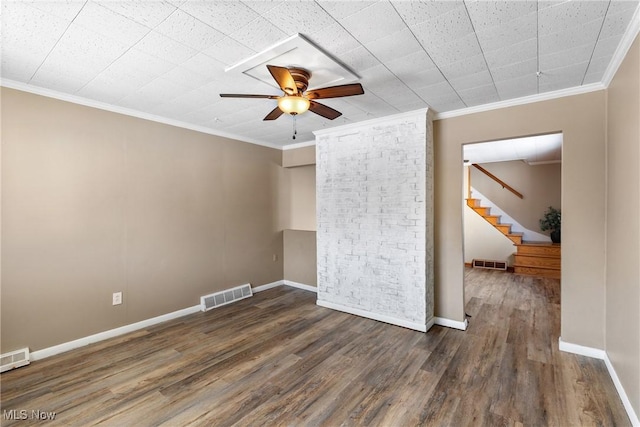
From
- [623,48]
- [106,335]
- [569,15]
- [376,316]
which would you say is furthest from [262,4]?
[106,335]

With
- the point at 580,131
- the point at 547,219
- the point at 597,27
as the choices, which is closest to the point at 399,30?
the point at 597,27

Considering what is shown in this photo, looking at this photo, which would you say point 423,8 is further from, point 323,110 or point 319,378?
point 319,378

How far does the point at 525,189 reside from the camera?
6953 mm

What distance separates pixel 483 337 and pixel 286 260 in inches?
130

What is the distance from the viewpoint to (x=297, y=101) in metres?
2.19

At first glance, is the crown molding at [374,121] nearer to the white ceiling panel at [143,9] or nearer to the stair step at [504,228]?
the white ceiling panel at [143,9]

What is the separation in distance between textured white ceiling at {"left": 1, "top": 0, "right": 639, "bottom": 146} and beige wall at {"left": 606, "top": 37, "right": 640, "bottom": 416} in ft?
0.99

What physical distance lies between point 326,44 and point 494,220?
21.4ft

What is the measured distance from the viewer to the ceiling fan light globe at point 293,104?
7.18 feet

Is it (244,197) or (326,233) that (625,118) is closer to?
(326,233)

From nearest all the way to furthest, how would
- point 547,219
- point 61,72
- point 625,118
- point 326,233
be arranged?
point 625,118 < point 61,72 < point 326,233 < point 547,219

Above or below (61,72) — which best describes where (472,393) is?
below

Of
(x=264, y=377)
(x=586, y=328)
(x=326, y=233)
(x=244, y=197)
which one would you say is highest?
(x=244, y=197)

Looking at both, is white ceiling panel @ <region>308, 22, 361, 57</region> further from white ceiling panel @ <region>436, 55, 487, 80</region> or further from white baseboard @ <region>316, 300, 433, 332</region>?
white baseboard @ <region>316, 300, 433, 332</region>
